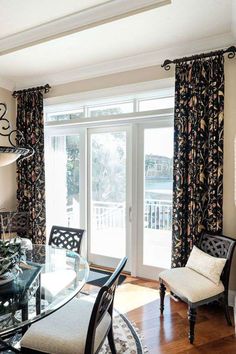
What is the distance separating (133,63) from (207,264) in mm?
2580

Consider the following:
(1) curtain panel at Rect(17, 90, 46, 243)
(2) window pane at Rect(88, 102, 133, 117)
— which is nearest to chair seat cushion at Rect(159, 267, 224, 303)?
(2) window pane at Rect(88, 102, 133, 117)

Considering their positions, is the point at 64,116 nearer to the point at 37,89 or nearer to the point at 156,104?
the point at 37,89

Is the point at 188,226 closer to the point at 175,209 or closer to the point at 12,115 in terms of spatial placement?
the point at 175,209

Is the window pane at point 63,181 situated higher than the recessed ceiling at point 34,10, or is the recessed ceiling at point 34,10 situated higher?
the recessed ceiling at point 34,10

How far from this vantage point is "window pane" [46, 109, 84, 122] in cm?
439

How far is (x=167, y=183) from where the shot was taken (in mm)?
3723

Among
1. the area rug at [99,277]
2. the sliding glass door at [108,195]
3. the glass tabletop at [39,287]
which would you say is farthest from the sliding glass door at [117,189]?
the glass tabletop at [39,287]

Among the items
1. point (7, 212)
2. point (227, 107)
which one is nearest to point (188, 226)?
point (227, 107)

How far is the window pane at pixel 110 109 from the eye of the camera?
397cm

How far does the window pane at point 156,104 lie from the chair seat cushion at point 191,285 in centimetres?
205

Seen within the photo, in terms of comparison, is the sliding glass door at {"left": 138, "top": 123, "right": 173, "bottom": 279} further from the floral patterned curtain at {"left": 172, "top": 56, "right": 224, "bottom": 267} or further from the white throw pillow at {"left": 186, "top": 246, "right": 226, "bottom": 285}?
the white throw pillow at {"left": 186, "top": 246, "right": 226, "bottom": 285}

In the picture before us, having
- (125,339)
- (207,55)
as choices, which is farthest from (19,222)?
(207,55)

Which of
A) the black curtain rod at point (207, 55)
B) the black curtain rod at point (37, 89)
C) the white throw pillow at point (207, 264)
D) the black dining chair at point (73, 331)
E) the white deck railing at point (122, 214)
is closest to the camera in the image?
the black dining chair at point (73, 331)

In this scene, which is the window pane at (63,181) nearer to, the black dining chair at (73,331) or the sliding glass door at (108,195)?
the sliding glass door at (108,195)
